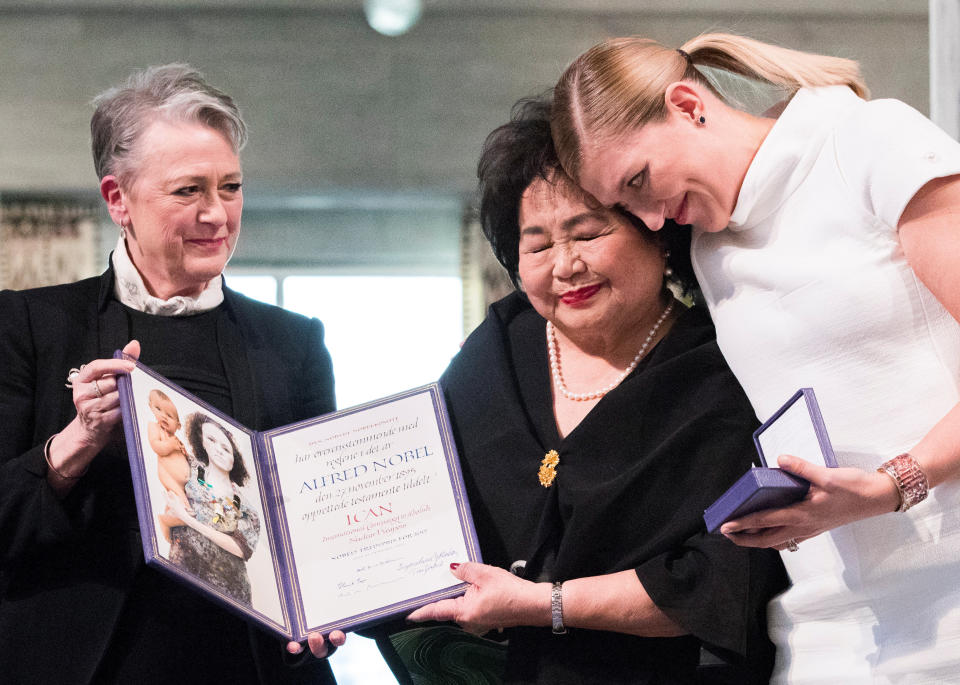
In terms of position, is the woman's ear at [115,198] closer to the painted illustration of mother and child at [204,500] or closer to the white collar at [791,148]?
the painted illustration of mother and child at [204,500]

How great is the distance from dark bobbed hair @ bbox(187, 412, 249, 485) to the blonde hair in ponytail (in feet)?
2.44

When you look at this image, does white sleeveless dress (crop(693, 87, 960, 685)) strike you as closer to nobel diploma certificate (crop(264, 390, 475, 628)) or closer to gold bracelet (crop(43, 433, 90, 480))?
nobel diploma certificate (crop(264, 390, 475, 628))

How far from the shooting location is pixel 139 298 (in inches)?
77.6

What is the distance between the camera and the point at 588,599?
1731 millimetres

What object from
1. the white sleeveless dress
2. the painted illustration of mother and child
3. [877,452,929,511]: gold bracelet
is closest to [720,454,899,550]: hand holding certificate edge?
[877,452,929,511]: gold bracelet

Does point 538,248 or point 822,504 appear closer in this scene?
point 822,504

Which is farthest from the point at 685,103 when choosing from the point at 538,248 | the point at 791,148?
the point at 538,248

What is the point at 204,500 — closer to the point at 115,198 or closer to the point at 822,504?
the point at 115,198

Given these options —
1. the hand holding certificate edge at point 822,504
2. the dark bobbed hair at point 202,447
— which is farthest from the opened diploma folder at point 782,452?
the dark bobbed hair at point 202,447

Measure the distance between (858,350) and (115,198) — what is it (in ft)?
4.42

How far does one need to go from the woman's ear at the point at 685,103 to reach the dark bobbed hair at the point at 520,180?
25 cm

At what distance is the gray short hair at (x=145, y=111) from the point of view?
6.43 ft

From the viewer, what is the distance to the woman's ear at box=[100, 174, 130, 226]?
6.50 ft

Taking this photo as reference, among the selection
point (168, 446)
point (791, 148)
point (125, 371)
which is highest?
point (791, 148)
